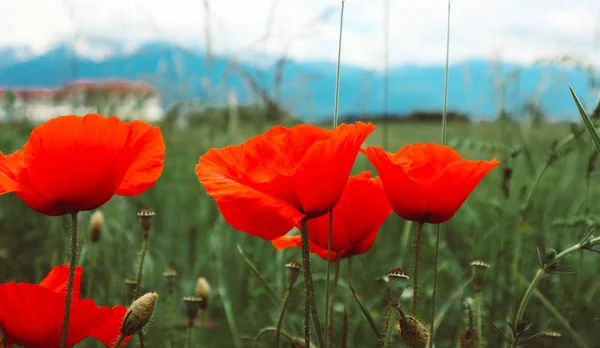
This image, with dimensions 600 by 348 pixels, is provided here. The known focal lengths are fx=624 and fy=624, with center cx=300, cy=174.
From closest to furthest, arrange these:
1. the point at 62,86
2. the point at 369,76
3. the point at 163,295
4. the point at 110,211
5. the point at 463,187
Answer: the point at 463,187
the point at 163,295
the point at 110,211
the point at 369,76
the point at 62,86

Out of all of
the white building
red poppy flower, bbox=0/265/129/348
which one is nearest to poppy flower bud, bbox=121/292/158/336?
red poppy flower, bbox=0/265/129/348

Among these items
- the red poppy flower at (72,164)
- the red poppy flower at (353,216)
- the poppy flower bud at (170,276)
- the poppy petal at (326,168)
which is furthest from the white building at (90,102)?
the poppy petal at (326,168)

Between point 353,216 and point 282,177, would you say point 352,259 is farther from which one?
point 282,177

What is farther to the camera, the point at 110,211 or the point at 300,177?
the point at 110,211

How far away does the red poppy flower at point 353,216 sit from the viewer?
891 millimetres

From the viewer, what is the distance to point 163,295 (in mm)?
1973

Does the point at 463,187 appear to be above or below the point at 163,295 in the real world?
above

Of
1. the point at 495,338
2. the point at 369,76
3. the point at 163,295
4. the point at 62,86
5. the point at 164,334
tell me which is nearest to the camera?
the point at 495,338

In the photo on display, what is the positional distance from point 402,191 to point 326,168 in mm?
155

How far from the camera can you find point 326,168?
725 mm

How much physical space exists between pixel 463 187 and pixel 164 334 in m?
1.18

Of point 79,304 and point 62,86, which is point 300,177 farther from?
point 62,86

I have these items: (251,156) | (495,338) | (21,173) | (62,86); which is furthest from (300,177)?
(62,86)

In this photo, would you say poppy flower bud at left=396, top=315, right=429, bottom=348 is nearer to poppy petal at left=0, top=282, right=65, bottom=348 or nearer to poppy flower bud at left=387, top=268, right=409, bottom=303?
poppy flower bud at left=387, top=268, right=409, bottom=303
